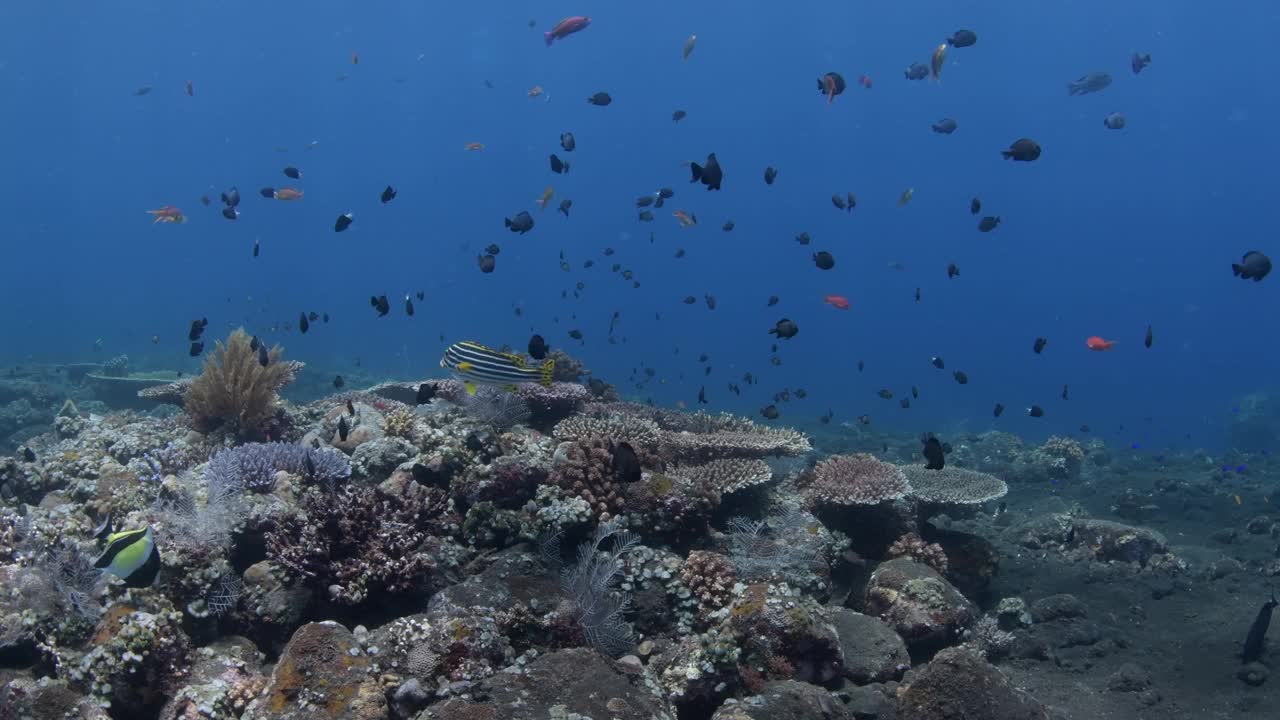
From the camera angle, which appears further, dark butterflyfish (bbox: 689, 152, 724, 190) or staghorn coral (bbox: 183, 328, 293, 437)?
staghorn coral (bbox: 183, 328, 293, 437)

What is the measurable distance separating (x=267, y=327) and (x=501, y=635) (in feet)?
63.6

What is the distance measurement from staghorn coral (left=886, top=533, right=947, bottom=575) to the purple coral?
20.9 ft

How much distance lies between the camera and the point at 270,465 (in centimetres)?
693

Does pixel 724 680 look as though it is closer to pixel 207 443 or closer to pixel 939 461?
pixel 939 461

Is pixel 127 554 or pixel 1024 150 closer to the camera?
pixel 127 554

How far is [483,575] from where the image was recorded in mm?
5043

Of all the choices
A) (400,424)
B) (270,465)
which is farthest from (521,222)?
(270,465)

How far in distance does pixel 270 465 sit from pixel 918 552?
738cm

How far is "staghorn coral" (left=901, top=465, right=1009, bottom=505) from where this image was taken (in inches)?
353

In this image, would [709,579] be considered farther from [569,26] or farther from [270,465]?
[569,26]

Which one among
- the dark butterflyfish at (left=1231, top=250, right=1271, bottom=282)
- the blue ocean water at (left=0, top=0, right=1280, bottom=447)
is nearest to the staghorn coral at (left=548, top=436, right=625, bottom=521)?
the dark butterflyfish at (left=1231, top=250, right=1271, bottom=282)

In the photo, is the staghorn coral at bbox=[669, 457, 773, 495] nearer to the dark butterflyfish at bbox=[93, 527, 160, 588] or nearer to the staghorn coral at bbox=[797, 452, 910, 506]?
the staghorn coral at bbox=[797, 452, 910, 506]

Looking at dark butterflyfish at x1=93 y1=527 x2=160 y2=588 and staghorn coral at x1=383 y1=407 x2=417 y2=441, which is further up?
staghorn coral at x1=383 y1=407 x2=417 y2=441

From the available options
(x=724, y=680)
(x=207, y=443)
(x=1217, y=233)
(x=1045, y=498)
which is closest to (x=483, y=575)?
(x=724, y=680)
